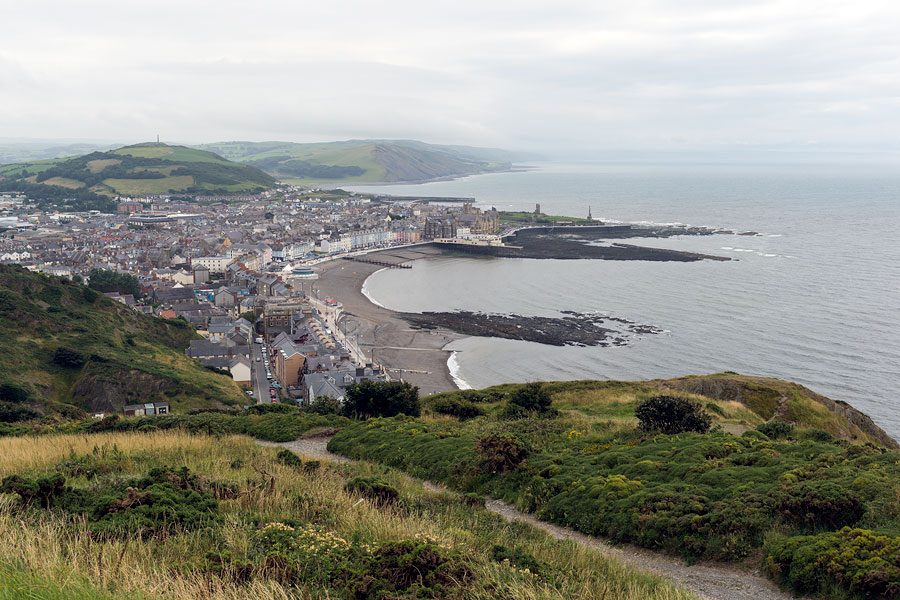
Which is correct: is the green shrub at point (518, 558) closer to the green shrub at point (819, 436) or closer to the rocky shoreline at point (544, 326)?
the green shrub at point (819, 436)

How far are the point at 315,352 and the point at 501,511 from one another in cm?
3305

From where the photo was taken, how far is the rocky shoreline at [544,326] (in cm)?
5062

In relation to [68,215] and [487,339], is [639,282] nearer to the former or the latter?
[487,339]

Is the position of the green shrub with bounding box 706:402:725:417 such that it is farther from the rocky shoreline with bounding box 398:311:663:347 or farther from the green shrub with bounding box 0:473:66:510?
the rocky shoreline with bounding box 398:311:663:347

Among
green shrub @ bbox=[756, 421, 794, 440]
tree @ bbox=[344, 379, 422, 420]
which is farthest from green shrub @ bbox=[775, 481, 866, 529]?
tree @ bbox=[344, 379, 422, 420]

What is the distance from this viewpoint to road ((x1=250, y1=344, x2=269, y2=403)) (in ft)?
127

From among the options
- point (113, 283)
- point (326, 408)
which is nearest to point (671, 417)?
point (326, 408)

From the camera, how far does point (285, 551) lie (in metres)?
6.20

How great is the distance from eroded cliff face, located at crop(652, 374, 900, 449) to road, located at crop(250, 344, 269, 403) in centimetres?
2288

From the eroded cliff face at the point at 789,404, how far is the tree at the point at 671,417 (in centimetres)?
743

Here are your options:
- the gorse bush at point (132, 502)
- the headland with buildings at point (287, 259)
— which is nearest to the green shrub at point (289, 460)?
the gorse bush at point (132, 502)

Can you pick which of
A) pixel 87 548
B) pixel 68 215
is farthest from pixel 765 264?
pixel 68 215

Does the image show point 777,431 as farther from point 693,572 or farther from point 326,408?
point 326,408

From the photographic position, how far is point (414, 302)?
219 ft
